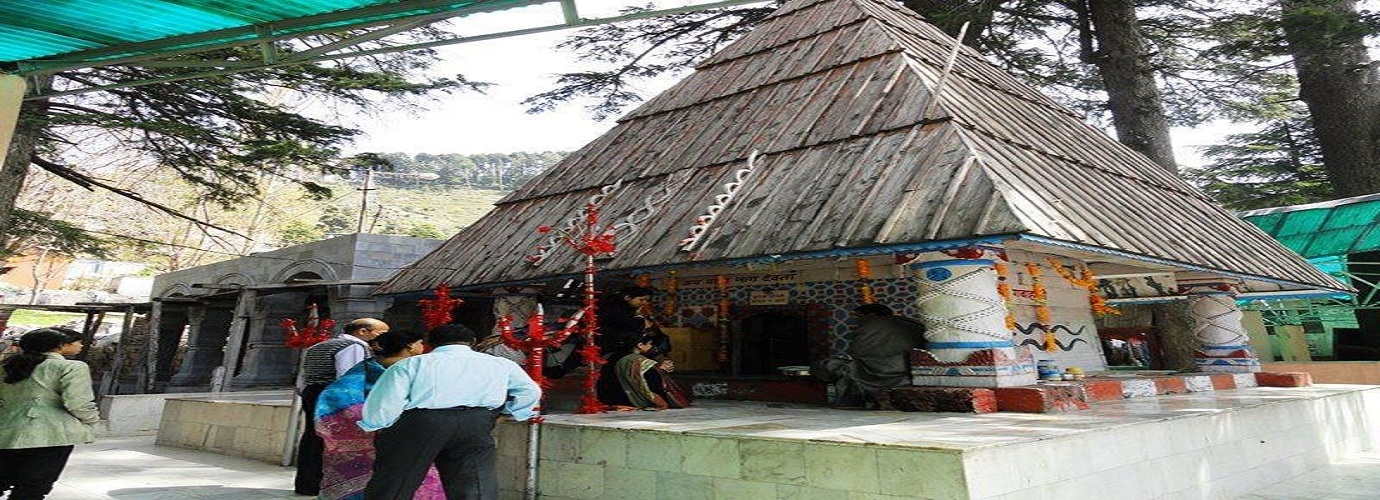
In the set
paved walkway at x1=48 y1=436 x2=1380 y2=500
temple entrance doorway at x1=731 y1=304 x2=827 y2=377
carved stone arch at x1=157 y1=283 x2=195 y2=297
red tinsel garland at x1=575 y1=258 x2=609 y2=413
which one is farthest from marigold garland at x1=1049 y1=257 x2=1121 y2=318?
carved stone arch at x1=157 y1=283 x2=195 y2=297

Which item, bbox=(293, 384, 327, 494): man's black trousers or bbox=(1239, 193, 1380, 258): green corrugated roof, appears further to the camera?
bbox=(1239, 193, 1380, 258): green corrugated roof

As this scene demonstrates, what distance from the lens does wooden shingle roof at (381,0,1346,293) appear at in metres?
5.62

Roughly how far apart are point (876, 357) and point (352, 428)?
14.0ft

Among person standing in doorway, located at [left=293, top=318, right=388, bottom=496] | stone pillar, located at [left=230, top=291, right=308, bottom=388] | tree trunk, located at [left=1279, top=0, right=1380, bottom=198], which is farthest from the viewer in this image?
tree trunk, located at [left=1279, top=0, right=1380, bottom=198]

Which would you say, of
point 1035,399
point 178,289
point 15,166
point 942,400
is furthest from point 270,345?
point 1035,399

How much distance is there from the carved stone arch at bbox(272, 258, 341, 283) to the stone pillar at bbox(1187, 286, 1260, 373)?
13.6 meters

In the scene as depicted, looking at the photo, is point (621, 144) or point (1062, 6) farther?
point (1062, 6)

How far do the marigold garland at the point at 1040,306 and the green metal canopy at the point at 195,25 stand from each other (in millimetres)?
5796

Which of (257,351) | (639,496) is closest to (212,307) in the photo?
(257,351)

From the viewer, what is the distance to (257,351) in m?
14.3

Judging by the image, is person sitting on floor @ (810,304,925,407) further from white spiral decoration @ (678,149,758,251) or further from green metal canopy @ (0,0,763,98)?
green metal canopy @ (0,0,763,98)

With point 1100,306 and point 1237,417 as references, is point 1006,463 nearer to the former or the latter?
point 1237,417

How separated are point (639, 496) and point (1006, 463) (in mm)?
2413

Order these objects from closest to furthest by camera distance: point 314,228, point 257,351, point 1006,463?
1. point 1006,463
2. point 257,351
3. point 314,228
